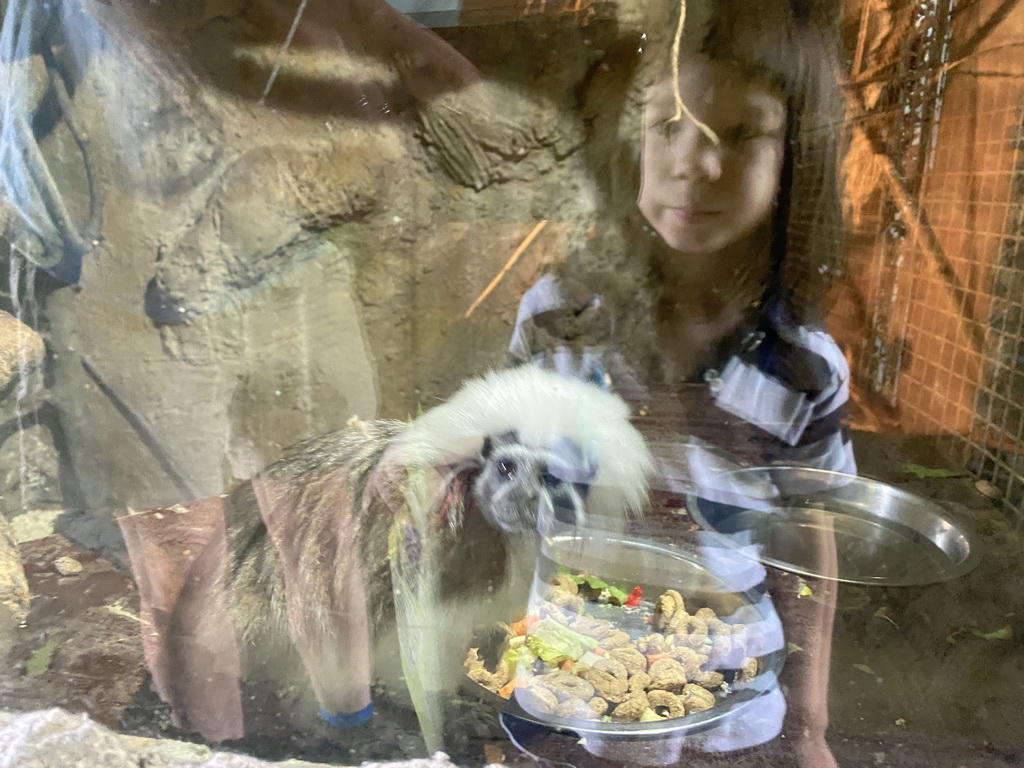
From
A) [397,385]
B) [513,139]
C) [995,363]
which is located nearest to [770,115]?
[513,139]

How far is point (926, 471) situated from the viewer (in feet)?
6.82

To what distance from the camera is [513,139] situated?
7.65 ft

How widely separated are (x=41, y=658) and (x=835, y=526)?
5.70 feet

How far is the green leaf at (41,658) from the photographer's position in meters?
1.11

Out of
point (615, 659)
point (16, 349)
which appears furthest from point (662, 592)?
point (16, 349)

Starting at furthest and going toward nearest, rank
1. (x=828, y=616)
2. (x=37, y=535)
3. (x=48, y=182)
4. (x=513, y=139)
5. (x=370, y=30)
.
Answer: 1. (x=513, y=139)
2. (x=48, y=182)
3. (x=370, y=30)
4. (x=37, y=535)
5. (x=828, y=616)

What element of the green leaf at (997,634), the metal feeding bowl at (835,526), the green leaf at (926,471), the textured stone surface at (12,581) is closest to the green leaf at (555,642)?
the metal feeding bowl at (835,526)

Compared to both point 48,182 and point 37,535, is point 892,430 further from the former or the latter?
point 48,182

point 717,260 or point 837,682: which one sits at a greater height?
point 717,260

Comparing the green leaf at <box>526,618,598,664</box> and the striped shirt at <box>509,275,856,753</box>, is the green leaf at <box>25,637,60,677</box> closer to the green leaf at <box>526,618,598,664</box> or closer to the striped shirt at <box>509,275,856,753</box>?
the green leaf at <box>526,618,598,664</box>

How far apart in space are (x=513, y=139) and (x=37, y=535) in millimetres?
1694

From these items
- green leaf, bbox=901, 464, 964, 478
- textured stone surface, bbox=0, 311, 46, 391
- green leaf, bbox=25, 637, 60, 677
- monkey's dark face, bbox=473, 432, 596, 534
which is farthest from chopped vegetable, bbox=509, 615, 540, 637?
textured stone surface, bbox=0, 311, 46, 391

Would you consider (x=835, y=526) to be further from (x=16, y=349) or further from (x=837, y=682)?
(x=16, y=349)

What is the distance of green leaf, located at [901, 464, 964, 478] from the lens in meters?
2.05
